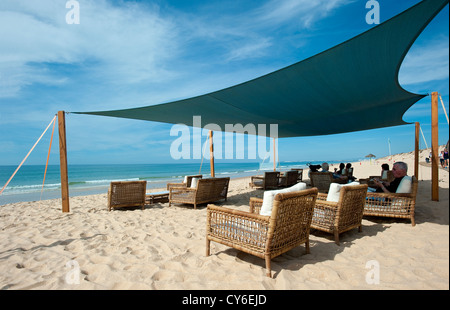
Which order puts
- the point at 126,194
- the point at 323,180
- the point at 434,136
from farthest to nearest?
the point at 323,180 → the point at 126,194 → the point at 434,136

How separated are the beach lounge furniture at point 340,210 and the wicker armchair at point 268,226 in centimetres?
49

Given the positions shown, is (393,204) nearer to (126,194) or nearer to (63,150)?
(126,194)

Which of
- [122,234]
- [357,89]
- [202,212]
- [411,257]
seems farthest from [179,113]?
[411,257]

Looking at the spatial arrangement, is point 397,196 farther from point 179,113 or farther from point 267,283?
point 179,113

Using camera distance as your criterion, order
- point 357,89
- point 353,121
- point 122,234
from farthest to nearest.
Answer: point 353,121
point 357,89
point 122,234

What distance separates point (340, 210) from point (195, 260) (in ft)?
5.24

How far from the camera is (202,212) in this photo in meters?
4.36

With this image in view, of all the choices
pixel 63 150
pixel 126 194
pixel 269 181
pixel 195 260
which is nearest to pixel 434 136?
pixel 269 181

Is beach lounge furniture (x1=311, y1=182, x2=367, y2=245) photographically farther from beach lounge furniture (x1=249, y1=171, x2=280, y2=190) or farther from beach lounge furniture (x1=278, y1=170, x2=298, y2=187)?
beach lounge furniture (x1=278, y1=170, x2=298, y2=187)

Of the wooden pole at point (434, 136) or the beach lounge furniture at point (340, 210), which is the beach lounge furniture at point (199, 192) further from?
the wooden pole at point (434, 136)

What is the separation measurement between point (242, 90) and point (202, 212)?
2285 mm

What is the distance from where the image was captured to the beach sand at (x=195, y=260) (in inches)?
67.5

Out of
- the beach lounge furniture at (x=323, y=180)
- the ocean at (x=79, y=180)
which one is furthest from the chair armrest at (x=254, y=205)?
the beach lounge furniture at (x=323, y=180)

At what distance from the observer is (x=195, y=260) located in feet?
7.00
